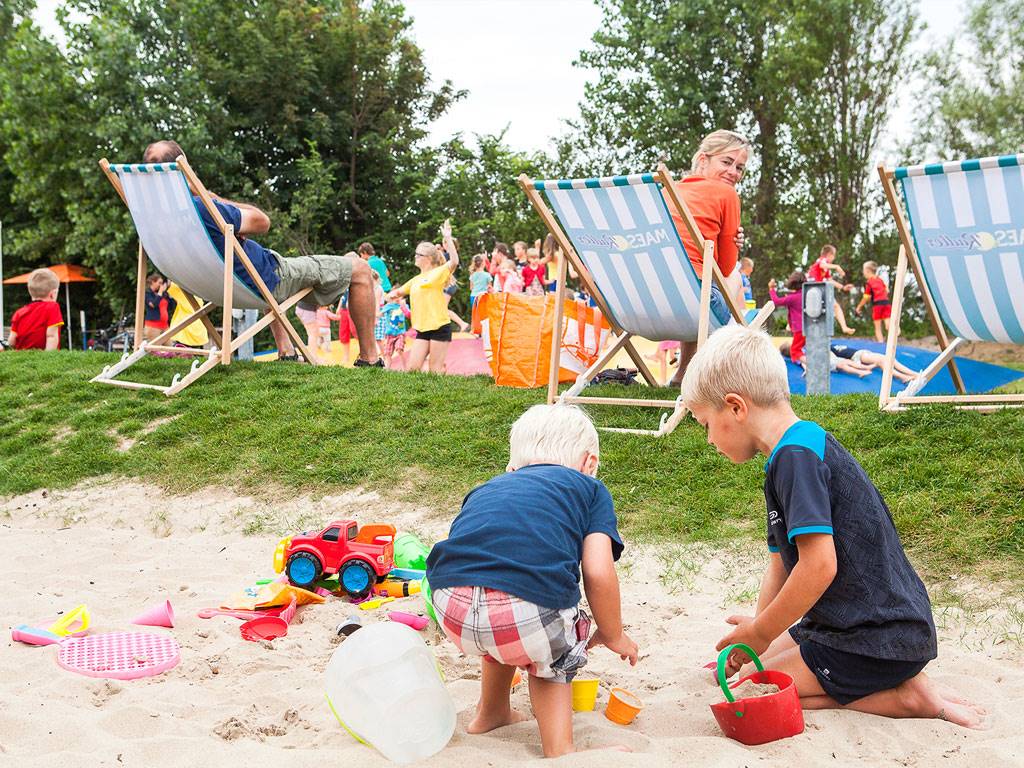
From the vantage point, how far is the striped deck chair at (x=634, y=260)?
200 inches

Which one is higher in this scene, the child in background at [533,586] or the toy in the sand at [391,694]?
the child in background at [533,586]

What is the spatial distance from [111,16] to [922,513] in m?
22.5

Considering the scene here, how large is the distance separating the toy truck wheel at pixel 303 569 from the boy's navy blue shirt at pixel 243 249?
3.51 meters

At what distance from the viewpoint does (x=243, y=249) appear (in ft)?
21.6

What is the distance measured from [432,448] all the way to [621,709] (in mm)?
2938

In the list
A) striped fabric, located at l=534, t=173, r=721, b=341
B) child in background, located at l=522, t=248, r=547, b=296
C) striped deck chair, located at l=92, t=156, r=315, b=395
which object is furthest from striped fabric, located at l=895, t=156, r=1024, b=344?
child in background, located at l=522, t=248, r=547, b=296

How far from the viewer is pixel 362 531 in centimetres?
371

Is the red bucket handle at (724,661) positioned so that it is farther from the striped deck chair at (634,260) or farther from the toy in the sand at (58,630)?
the striped deck chair at (634,260)

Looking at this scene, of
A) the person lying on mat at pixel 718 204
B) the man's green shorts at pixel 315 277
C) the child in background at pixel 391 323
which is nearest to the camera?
the person lying on mat at pixel 718 204

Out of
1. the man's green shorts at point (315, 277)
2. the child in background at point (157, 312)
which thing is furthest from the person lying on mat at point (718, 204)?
the child in background at point (157, 312)

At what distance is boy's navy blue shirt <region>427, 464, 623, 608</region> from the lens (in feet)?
7.18

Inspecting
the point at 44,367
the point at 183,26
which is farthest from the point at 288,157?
the point at 44,367

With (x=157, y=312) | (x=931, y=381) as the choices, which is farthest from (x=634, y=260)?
(x=157, y=312)

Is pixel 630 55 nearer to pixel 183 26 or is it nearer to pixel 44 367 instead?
pixel 183 26
